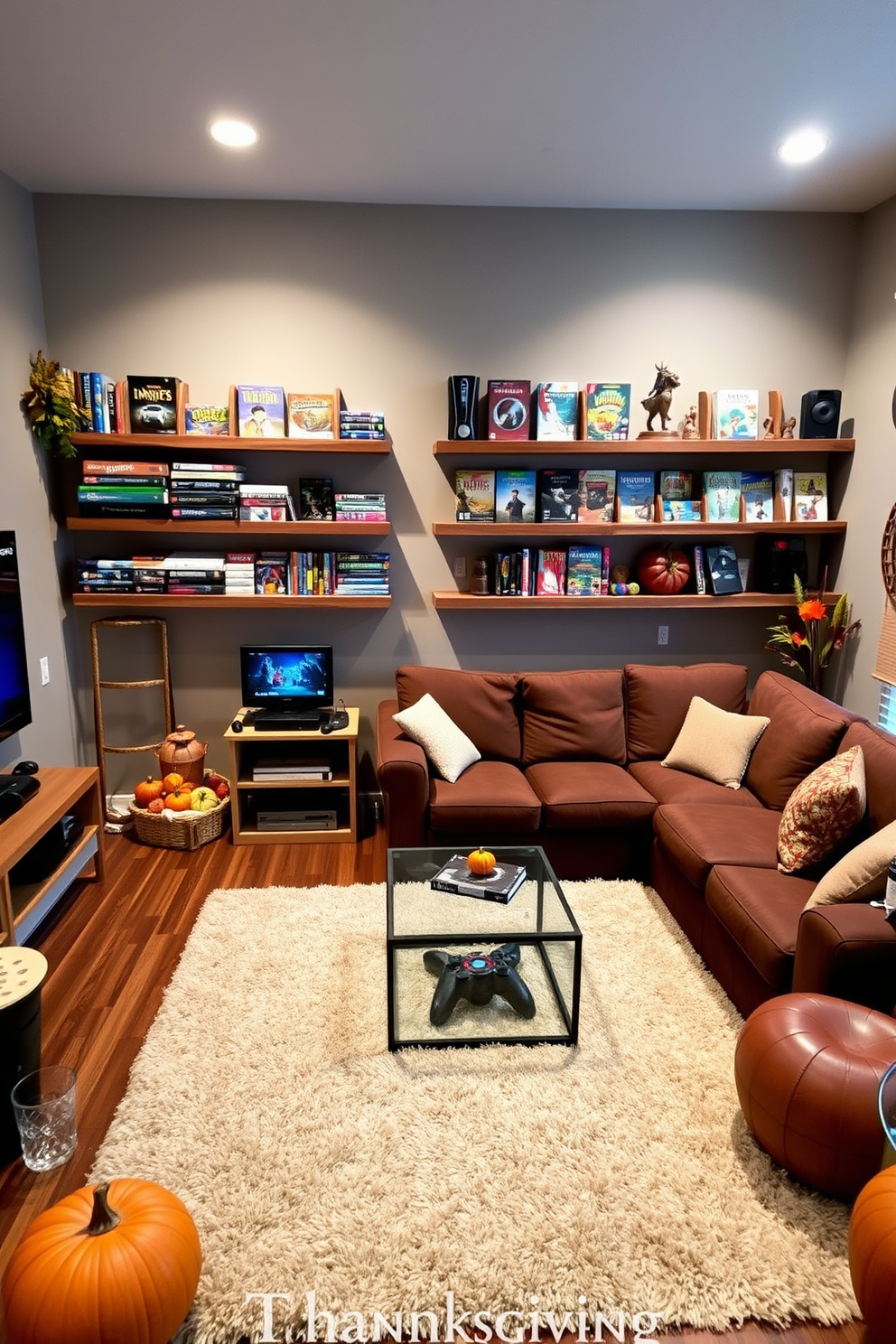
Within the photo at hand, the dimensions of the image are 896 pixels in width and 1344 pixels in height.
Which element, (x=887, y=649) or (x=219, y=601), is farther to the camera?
(x=219, y=601)

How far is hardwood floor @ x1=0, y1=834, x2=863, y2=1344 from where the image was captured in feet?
6.38

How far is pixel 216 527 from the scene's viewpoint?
13.0 feet

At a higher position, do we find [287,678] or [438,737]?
[287,678]

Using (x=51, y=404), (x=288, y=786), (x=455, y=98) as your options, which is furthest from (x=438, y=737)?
(x=455, y=98)

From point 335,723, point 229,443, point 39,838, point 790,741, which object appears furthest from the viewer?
point 335,723

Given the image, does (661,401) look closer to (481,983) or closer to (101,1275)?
(481,983)

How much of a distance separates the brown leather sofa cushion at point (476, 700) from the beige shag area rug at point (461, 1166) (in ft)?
4.28

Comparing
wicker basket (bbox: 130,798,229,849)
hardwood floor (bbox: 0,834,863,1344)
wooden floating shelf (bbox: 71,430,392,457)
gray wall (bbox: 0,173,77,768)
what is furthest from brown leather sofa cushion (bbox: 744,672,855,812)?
gray wall (bbox: 0,173,77,768)

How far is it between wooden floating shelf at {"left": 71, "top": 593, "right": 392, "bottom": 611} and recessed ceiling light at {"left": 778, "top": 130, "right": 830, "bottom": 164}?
8.48ft

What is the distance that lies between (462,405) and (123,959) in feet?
9.47

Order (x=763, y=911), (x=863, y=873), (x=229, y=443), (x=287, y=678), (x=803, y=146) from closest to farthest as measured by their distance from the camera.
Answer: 1. (x=863, y=873)
2. (x=763, y=911)
3. (x=803, y=146)
4. (x=229, y=443)
5. (x=287, y=678)

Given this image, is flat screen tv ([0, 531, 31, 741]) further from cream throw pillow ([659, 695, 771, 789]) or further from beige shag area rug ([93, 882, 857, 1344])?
cream throw pillow ([659, 695, 771, 789])

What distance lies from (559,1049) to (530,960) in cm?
39

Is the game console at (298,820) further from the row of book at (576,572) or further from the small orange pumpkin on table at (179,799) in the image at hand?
the row of book at (576,572)
